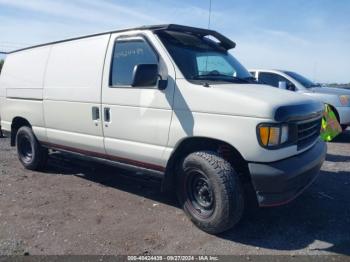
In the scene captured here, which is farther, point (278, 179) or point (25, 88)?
point (25, 88)

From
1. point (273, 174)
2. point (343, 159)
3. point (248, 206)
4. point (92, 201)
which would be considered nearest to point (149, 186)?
point (92, 201)

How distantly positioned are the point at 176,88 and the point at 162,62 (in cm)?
38

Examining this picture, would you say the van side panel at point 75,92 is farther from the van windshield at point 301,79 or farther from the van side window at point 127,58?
the van windshield at point 301,79

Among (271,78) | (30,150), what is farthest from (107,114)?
(271,78)

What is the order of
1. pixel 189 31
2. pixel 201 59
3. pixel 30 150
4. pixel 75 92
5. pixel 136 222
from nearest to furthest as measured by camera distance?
pixel 136 222, pixel 201 59, pixel 189 31, pixel 75 92, pixel 30 150

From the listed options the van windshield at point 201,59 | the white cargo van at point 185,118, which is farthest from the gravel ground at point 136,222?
the van windshield at point 201,59

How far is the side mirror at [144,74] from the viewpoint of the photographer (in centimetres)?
398

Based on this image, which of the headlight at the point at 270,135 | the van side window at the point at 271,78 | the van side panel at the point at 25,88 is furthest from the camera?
the van side window at the point at 271,78

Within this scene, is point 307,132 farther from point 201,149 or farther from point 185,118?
point 185,118

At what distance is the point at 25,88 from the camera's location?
6.21 meters

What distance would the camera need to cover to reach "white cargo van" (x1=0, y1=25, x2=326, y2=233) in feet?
11.8

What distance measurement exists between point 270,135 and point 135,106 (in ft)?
5.54

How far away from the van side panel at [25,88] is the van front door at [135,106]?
1677 mm

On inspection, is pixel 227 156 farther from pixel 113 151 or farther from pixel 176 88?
pixel 113 151
